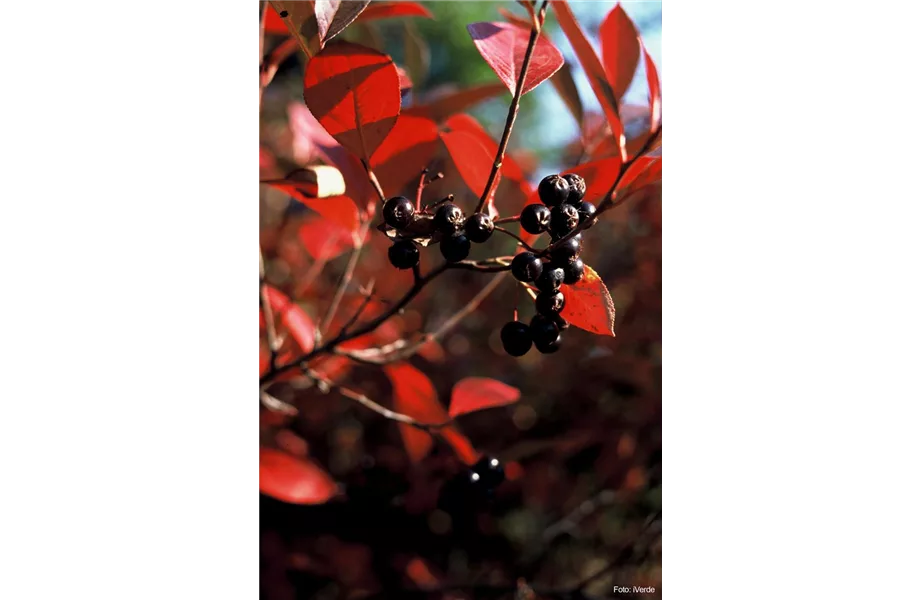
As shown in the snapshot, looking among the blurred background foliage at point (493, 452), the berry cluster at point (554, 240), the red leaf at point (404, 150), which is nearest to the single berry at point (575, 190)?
the berry cluster at point (554, 240)

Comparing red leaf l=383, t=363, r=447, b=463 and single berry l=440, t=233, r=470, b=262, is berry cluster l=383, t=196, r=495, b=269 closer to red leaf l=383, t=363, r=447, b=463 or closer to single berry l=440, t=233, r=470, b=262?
single berry l=440, t=233, r=470, b=262

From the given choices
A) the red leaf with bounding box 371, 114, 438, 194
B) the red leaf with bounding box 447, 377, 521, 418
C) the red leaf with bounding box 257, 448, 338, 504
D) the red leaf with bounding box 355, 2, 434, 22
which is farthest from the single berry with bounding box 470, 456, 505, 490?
the red leaf with bounding box 355, 2, 434, 22

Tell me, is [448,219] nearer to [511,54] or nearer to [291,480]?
[511,54]

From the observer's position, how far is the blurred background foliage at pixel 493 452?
118 centimetres

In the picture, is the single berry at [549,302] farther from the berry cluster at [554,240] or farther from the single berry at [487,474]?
the single berry at [487,474]

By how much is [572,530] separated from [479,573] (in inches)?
9.3

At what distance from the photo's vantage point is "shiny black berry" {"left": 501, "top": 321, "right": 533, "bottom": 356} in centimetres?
59

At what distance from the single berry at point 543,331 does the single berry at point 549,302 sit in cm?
1

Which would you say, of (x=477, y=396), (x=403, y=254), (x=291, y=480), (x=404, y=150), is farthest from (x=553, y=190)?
(x=291, y=480)
